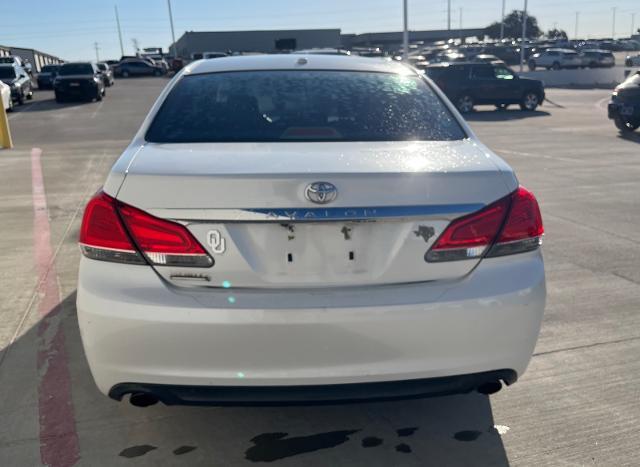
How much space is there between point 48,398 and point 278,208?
6.08 ft

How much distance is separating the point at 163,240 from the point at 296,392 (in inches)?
29.9

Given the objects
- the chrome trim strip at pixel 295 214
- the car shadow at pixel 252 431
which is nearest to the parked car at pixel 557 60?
the car shadow at pixel 252 431

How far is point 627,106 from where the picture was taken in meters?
14.8

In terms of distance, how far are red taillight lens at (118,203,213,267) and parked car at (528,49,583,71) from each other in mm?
52359

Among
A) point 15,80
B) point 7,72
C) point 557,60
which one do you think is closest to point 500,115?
point 15,80

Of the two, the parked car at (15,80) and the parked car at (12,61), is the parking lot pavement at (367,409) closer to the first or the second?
the parked car at (15,80)

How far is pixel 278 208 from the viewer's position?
2305 mm

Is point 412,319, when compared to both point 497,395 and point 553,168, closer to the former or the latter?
point 497,395

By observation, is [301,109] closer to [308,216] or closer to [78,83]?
[308,216]

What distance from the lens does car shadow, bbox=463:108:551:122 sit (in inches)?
812

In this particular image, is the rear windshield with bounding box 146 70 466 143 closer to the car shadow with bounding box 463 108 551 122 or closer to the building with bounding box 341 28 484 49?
the car shadow with bounding box 463 108 551 122

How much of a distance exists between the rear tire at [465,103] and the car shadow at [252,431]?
20.6 metres

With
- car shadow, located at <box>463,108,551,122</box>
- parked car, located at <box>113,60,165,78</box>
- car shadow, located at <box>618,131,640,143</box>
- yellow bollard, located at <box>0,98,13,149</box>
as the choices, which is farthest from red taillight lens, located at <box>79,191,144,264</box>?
parked car, located at <box>113,60,165,78</box>

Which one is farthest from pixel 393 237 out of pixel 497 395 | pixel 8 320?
pixel 8 320
